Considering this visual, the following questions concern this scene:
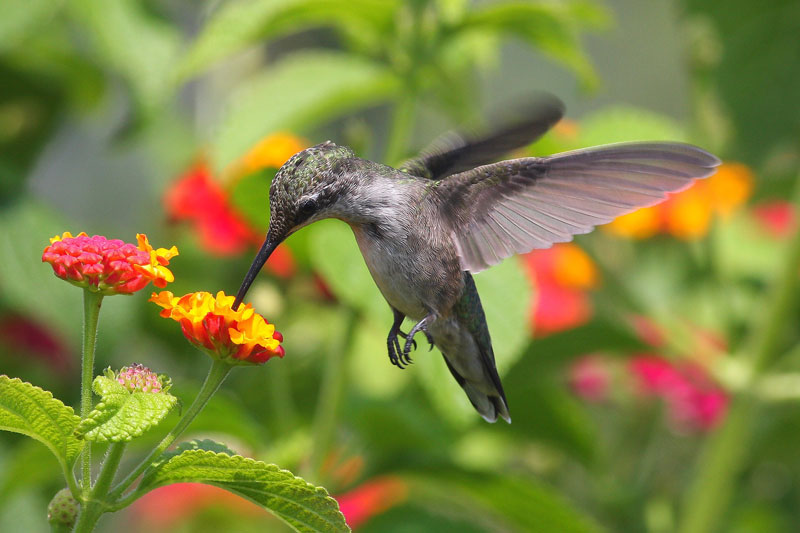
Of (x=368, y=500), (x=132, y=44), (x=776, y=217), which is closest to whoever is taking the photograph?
(x=132, y=44)

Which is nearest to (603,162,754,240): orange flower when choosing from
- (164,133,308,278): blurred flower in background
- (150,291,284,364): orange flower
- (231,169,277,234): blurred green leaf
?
(164,133,308,278): blurred flower in background

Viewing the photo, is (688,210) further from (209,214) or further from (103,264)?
(103,264)

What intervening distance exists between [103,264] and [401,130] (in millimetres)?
554

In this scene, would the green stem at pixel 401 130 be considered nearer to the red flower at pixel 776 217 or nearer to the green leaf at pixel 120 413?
the green leaf at pixel 120 413

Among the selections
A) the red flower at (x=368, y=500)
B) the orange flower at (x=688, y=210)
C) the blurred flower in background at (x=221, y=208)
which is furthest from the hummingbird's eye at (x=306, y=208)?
the orange flower at (x=688, y=210)

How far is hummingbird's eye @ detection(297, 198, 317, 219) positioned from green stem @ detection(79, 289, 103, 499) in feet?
0.51

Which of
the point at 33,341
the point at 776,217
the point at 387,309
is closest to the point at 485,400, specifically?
the point at 387,309

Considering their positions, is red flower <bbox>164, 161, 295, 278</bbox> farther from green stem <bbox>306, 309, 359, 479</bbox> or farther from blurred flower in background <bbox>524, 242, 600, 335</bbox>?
blurred flower in background <bbox>524, 242, 600, 335</bbox>

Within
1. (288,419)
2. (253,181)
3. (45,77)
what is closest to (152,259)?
(253,181)

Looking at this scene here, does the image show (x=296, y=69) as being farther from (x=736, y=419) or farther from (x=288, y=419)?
(x=736, y=419)

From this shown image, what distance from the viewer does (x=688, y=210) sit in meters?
1.60

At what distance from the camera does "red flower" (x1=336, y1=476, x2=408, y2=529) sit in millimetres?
1470

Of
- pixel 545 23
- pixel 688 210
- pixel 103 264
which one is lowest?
pixel 103 264

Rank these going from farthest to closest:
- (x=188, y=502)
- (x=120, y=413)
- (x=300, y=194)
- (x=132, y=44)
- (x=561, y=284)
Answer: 1. (x=188, y=502)
2. (x=561, y=284)
3. (x=132, y=44)
4. (x=300, y=194)
5. (x=120, y=413)
